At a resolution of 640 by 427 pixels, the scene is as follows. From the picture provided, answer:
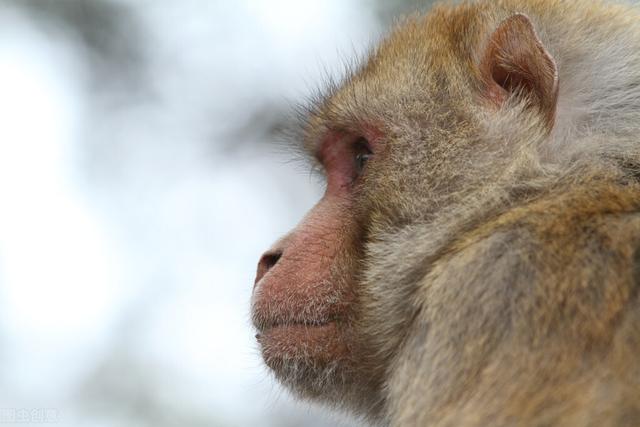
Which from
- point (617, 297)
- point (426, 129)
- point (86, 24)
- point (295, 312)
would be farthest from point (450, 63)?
point (86, 24)

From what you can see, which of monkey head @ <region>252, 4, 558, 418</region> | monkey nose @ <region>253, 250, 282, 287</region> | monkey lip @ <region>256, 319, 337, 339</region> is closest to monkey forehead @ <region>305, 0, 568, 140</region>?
monkey head @ <region>252, 4, 558, 418</region>

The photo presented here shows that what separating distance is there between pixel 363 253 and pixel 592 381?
1.11 metres

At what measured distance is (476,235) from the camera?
288cm

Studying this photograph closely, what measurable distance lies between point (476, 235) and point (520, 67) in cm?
69

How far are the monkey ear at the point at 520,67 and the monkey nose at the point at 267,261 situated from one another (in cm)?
93

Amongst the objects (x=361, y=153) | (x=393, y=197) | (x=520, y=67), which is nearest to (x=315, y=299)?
(x=393, y=197)

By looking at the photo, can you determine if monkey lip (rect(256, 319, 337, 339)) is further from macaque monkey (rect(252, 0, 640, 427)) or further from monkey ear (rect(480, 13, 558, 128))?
monkey ear (rect(480, 13, 558, 128))

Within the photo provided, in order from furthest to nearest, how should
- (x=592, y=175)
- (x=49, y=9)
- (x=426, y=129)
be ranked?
1. (x=49, y=9)
2. (x=426, y=129)
3. (x=592, y=175)

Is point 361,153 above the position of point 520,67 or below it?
above

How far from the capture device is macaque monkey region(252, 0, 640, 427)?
249cm

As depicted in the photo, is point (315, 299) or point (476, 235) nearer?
point (476, 235)

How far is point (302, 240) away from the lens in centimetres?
344

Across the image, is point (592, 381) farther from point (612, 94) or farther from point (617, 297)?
point (612, 94)

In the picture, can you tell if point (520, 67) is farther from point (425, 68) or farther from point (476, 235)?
point (476, 235)
